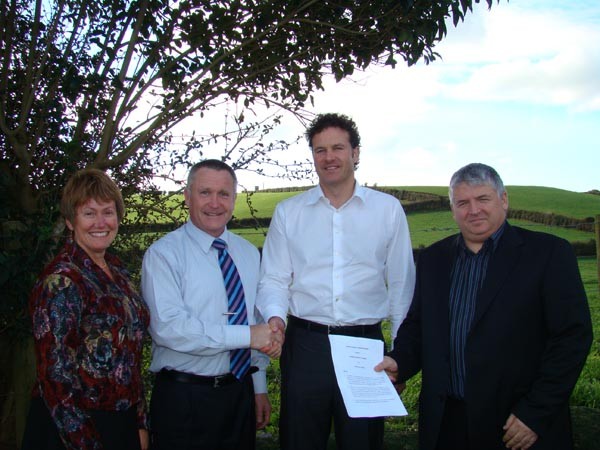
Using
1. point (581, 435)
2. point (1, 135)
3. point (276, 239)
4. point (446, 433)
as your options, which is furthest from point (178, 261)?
point (581, 435)

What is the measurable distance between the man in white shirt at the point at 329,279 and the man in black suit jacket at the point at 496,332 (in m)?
0.42

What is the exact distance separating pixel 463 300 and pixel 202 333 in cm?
143

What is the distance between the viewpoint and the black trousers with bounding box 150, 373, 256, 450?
3227 mm

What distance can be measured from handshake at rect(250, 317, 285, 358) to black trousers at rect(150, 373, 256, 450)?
28cm

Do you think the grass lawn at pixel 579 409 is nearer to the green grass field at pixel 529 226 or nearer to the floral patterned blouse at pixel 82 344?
the green grass field at pixel 529 226

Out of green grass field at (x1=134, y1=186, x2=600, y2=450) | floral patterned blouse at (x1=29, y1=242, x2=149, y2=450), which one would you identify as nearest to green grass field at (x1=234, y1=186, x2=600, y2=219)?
green grass field at (x1=134, y1=186, x2=600, y2=450)

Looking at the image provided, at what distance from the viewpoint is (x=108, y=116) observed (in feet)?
15.7

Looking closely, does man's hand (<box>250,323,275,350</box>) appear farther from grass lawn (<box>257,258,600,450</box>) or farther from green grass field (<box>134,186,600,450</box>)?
grass lawn (<box>257,258,600,450</box>)

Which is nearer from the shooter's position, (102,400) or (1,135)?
(102,400)

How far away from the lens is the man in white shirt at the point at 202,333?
3227mm

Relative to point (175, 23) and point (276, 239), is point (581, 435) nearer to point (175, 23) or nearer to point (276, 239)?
point (276, 239)

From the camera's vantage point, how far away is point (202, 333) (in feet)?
10.5

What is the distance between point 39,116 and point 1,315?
1596mm

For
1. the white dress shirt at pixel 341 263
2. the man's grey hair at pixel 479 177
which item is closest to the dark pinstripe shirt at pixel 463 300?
the man's grey hair at pixel 479 177
